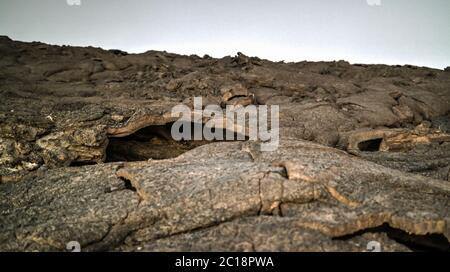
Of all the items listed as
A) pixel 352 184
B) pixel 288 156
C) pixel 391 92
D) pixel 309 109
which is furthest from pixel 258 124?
pixel 391 92

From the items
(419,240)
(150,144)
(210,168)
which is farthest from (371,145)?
(150,144)

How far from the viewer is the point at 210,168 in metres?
10.0

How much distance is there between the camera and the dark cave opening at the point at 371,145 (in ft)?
55.3

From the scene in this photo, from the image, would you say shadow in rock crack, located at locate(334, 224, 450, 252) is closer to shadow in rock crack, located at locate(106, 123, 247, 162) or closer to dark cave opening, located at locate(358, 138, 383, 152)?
dark cave opening, located at locate(358, 138, 383, 152)

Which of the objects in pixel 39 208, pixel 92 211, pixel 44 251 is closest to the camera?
pixel 44 251

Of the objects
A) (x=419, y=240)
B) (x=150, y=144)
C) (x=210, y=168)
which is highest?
(x=210, y=168)

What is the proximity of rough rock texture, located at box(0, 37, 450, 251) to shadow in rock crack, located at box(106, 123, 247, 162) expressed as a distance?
72 millimetres

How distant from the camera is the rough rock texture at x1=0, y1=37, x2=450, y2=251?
7473 millimetres

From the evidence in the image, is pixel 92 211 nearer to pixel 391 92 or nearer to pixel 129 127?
pixel 129 127

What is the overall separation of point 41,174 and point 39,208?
8.35 ft

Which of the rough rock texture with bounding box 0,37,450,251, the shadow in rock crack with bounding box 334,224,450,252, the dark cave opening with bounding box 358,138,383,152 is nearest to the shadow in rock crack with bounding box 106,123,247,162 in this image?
the rough rock texture with bounding box 0,37,450,251

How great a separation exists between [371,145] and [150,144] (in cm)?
1177

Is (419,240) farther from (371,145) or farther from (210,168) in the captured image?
(371,145)

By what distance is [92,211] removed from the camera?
841 centimetres
